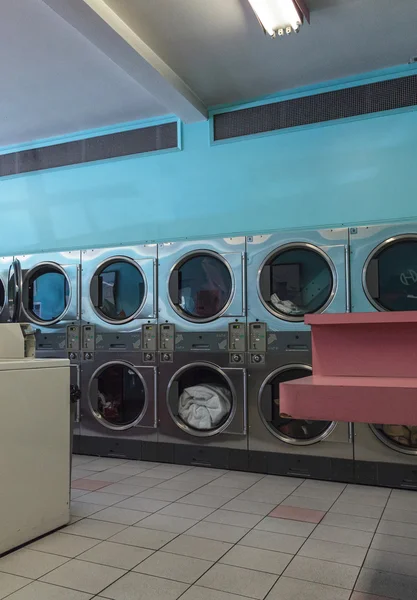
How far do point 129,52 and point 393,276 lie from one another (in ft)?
8.66

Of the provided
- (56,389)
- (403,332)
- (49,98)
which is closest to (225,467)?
(56,389)

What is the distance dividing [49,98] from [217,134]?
62.7 inches

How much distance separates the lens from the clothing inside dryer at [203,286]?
459 centimetres

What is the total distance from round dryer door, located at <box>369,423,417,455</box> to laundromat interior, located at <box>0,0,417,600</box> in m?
0.01

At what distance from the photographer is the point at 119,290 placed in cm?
507

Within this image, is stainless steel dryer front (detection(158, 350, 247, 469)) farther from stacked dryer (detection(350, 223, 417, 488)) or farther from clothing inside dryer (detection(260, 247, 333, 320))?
stacked dryer (detection(350, 223, 417, 488))

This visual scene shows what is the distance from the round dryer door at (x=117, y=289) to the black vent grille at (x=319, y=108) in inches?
60.7

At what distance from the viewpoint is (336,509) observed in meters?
3.40

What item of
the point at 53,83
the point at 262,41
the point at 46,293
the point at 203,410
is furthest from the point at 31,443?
the point at 262,41

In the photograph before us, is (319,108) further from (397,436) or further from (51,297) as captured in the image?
(51,297)

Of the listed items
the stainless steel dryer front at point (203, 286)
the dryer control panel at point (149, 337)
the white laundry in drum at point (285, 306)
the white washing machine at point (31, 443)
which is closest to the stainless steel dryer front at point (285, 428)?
the white laundry in drum at point (285, 306)

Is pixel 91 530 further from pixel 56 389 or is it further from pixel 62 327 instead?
Answer: pixel 62 327

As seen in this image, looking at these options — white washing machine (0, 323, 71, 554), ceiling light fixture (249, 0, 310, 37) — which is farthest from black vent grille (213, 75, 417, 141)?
white washing machine (0, 323, 71, 554)

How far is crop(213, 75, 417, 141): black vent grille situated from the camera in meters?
4.23
